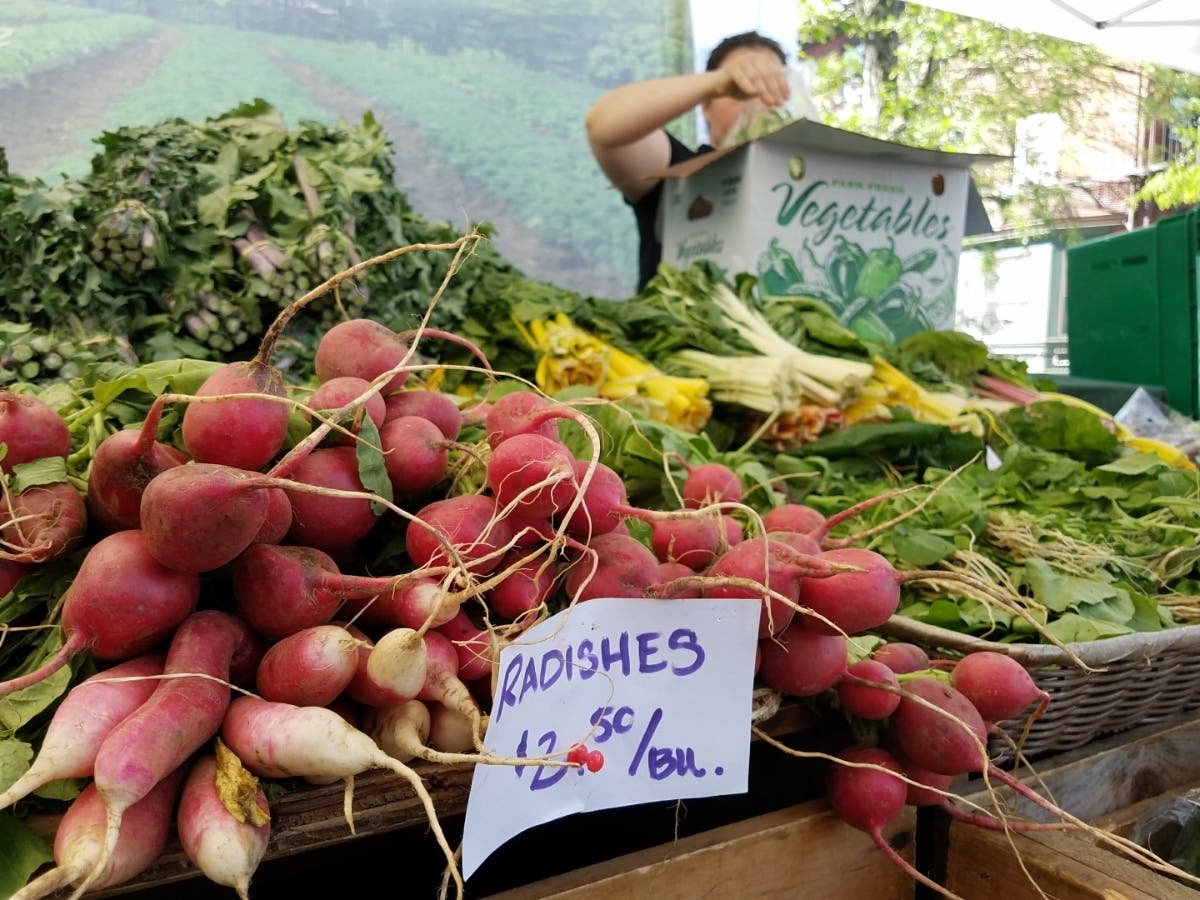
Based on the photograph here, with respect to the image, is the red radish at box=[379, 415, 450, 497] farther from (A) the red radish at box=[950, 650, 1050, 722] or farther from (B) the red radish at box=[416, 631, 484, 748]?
(A) the red radish at box=[950, 650, 1050, 722]

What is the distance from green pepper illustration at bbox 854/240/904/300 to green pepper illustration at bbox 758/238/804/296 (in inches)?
10.1

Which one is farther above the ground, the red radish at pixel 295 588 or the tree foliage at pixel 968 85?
the tree foliage at pixel 968 85

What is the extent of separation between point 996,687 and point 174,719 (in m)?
0.97

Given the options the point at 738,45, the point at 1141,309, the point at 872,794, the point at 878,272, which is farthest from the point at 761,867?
the point at 1141,309

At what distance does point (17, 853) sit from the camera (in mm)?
765

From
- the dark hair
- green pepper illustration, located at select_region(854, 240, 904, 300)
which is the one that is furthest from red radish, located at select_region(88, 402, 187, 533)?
the dark hair

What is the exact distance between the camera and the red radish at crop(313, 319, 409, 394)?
1.05 meters

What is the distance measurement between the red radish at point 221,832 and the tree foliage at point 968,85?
11.8 metres

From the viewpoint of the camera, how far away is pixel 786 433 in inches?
95.7

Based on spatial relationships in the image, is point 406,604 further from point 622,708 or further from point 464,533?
point 622,708

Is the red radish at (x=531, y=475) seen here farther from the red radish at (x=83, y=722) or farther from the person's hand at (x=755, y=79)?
the person's hand at (x=755, y=79)

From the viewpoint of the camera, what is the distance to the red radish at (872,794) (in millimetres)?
1063

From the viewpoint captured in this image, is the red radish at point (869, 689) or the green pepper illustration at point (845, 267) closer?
the red radish at point (869, 689)

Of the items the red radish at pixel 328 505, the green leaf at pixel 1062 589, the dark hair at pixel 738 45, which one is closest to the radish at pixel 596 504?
the red radish at pixel 328 505
